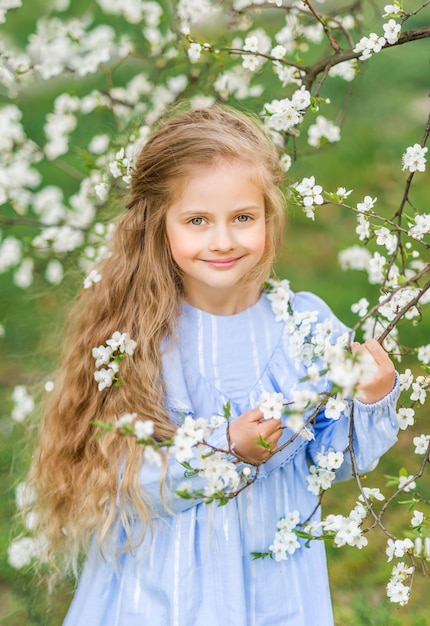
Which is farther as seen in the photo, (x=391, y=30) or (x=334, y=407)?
(x=391, y=30)

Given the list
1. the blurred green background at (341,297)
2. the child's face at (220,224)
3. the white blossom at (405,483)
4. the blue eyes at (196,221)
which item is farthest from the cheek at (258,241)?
the blurred green background at (341,297)

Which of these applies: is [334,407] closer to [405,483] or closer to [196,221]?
[405,483]

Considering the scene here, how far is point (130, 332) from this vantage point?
7.11 feet

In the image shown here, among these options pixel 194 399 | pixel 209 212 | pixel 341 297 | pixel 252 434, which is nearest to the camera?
Answer: pixel 252 434

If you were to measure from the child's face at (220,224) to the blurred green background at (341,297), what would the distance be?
37.2 inches

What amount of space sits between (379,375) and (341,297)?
195 centimetres

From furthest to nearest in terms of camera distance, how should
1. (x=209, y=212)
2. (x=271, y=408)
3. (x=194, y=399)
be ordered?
(x=194, y=399) < (x=209, y=212) < (x=271, y=408)

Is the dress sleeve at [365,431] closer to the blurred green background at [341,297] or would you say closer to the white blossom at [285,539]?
the white blossom at [285,539]

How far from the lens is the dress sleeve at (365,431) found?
1.95 meters

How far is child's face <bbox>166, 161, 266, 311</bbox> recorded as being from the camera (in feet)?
6.39

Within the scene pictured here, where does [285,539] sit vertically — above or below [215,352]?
below

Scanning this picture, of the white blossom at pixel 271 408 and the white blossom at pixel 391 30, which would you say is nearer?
the white blossom at pixel 271 408

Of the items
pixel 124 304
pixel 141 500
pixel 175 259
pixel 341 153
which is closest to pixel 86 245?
pixel 124 304

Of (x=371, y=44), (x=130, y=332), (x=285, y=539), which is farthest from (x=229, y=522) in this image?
(x=371, y=44)
